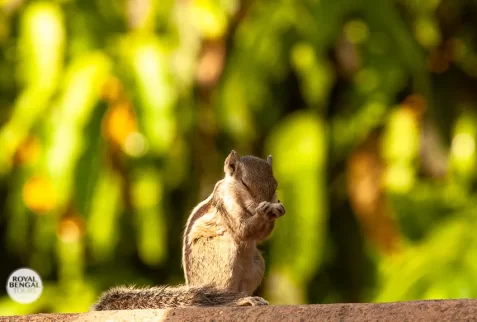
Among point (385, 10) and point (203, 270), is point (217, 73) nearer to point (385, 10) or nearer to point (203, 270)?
point (385, 10)

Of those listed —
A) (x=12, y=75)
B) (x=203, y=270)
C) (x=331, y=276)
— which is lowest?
(x=203, y=270)

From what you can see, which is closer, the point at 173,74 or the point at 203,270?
the point at 203,270

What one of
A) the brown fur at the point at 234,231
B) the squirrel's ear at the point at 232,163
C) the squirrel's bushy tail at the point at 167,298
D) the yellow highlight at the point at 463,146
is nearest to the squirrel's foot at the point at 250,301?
the squirrel's bushy tail at the point at 167,298

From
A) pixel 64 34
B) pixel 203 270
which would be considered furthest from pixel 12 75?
pixel 203 270

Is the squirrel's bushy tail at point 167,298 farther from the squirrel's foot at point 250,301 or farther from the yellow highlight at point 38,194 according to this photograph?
the yellow highlight at point 38,194

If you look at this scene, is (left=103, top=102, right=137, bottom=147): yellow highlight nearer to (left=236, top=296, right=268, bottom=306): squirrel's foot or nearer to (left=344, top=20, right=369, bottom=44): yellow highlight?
(left=344, top=20, right=369, bottom=44): yellow highlight
